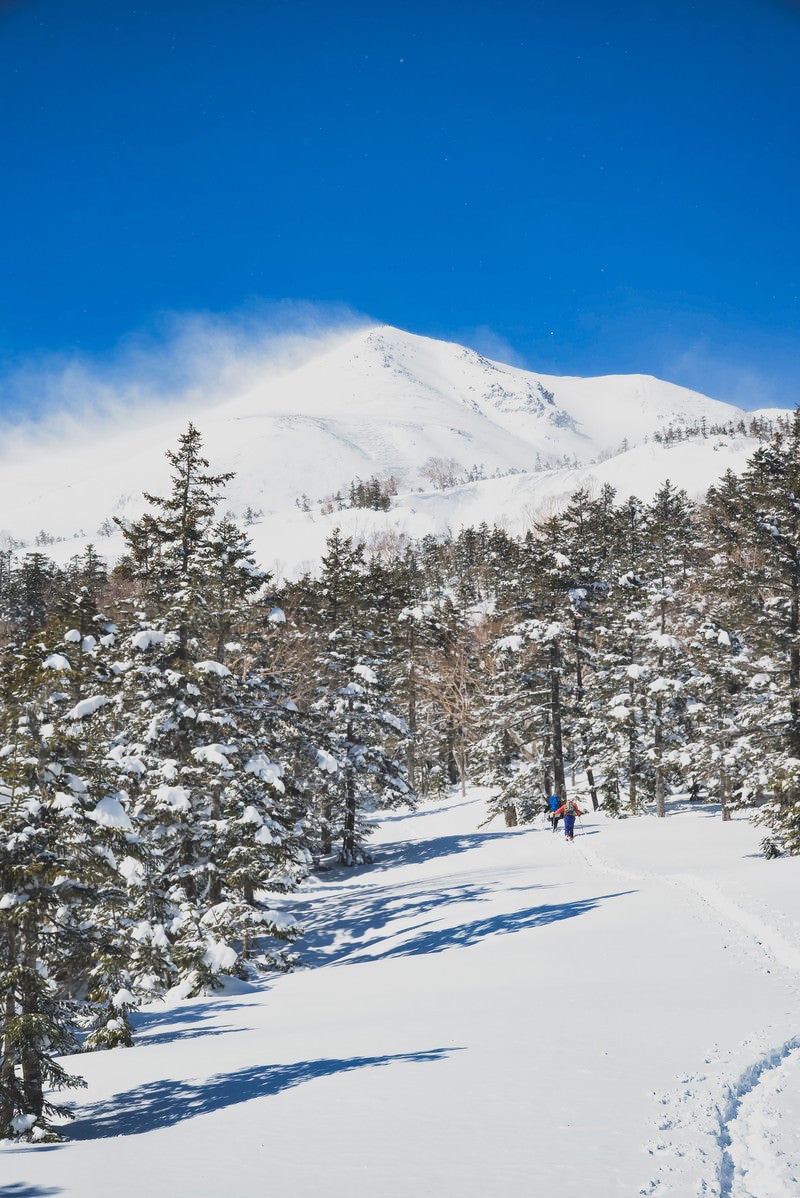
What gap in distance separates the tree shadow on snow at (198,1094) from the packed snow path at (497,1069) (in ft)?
0.17

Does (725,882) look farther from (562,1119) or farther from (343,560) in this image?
(343,560)

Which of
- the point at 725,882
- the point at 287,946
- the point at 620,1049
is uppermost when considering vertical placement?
the point at 620,1049

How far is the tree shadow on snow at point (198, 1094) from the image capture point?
9.13m

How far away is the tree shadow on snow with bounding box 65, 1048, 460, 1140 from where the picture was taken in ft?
30.0

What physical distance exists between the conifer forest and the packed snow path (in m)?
1.74

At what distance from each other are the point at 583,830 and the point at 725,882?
42.7 ft

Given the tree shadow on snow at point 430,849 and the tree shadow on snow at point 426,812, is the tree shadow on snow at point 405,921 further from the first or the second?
the tree shadow on snow at point 426,812

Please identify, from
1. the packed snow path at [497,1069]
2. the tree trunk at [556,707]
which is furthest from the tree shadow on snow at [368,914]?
the tree trunk at [556,707]

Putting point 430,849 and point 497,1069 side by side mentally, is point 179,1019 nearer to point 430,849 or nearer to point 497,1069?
point 497,1069

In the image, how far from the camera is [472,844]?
1334 inches

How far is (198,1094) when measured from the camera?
9.97 meters

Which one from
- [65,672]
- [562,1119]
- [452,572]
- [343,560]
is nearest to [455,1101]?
[562,1119]

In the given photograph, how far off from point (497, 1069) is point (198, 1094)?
4.22m

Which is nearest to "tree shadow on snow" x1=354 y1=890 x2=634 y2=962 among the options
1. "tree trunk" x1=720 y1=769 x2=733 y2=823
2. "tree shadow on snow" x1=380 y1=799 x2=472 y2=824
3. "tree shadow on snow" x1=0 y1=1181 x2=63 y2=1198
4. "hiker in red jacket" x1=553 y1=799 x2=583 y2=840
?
"hiker in red jacket" x1=553 y1=799 x2=583 y2=840
